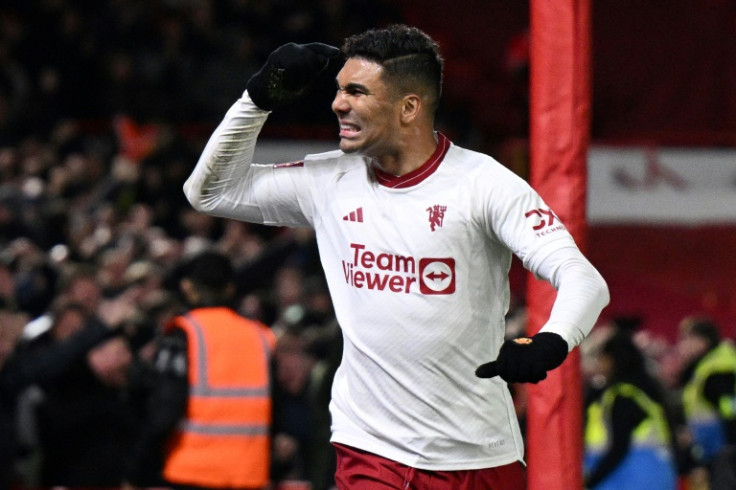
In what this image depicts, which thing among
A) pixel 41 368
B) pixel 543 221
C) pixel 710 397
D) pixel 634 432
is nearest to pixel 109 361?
pixel 41 368

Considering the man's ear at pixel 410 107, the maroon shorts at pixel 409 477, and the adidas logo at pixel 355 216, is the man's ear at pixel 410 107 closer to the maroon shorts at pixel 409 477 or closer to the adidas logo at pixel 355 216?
the adidas logo at pixel 355 216

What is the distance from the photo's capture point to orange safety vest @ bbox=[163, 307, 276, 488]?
521cm

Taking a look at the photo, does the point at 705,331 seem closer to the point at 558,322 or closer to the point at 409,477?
the point at 409,477

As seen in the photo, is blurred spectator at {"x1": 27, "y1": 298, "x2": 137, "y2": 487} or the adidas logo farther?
blurred spectator at {"x1": 27, "y1": 298, "x2": 137, "y2": 487}

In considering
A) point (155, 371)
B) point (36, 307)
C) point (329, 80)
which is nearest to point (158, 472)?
point (155, 371)

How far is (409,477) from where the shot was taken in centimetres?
350

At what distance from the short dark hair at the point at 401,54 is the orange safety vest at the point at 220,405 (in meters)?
1.86

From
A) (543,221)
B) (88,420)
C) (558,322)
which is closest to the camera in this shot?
(558,322)

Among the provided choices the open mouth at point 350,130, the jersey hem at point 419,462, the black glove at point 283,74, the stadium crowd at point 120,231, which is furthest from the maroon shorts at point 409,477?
the stadium crowd at point 120,231

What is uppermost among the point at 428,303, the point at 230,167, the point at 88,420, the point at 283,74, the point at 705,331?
the point at 283,74

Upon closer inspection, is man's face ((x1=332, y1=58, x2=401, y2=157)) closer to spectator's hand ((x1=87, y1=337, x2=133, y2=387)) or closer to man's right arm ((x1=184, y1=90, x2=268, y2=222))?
man's right arm ((x1=184, y1=90, x2=268, y2=222))

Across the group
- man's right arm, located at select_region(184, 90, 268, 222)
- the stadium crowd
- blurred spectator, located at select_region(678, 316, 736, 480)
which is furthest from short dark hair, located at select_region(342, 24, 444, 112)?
blurred spectator, located at select_region(678, 316, 736, 480)

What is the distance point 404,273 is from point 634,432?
3.24 metres

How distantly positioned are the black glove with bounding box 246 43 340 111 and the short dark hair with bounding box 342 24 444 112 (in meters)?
0.10
